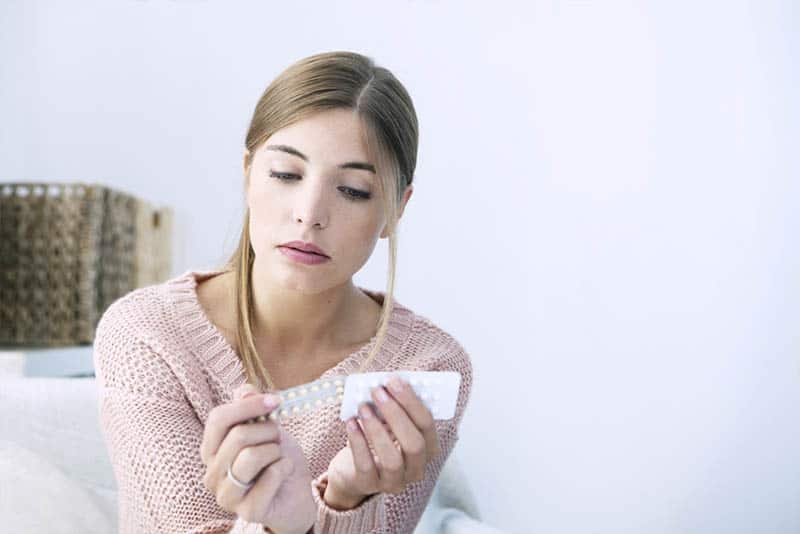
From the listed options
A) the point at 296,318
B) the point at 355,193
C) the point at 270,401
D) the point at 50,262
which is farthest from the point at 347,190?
the point at 50,262

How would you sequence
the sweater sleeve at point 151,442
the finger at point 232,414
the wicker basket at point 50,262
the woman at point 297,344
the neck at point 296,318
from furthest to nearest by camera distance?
the wicker basket at point 50,262, the neck at point 296,318, the sweater sleeve at point 151,442, the woman at point 297,344, the finger at point 232,414

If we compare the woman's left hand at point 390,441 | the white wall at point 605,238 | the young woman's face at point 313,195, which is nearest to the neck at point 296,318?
the young woman's face at point 313,195

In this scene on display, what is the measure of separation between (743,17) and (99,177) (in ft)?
5.93

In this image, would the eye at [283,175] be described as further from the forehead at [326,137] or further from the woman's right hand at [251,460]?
the woman's right hand at [251,460]

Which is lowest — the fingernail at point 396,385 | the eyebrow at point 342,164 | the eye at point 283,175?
the fingernail at point 396,385

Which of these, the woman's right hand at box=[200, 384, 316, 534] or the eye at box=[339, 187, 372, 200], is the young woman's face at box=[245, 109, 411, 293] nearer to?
the eye at box=[339, 187, 372, 200]

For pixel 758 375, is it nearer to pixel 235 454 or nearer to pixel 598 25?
pixel 598 25

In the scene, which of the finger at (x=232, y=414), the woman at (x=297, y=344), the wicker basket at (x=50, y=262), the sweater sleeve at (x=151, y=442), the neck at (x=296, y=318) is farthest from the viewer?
the wicker basket at (x=50, y=262)

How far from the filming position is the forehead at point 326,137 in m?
1.05

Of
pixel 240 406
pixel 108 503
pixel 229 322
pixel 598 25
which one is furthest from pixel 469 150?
pixel 240 406

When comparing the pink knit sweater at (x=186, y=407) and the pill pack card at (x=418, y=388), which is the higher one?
the pill pack card at (x=418, y=388)

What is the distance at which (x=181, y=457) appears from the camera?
101 cm

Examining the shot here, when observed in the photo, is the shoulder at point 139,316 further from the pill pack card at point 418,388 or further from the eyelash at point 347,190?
the pill pack card at point 418,388

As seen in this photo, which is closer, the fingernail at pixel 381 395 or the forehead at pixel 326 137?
the fingernail at pixel 381 395
